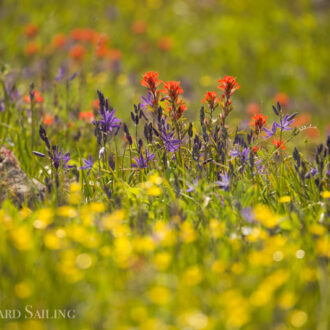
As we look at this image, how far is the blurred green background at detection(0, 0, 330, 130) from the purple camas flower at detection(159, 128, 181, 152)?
5.66 metres

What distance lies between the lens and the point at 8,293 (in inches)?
69.6

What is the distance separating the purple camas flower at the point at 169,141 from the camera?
2.78 m

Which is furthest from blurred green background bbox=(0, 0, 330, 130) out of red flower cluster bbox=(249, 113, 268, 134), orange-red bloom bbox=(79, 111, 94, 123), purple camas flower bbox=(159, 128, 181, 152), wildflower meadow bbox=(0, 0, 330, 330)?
purple camas flower bbox=(159, 128, 181, 152)

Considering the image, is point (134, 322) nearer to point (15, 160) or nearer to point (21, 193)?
point (21, 193)

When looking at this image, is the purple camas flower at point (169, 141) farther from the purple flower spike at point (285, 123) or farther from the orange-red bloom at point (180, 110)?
the purple flower spike at point (285, 123)

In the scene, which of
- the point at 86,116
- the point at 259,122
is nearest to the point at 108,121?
the point at 259,122

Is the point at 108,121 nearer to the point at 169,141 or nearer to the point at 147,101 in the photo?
the point at 147,101

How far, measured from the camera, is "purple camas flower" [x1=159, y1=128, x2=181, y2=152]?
109 inches

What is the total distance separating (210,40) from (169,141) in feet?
29.0

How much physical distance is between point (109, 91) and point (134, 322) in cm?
651

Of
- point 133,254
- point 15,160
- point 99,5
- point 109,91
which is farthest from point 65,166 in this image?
point 99,5

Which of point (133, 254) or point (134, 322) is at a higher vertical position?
point (133, 254)

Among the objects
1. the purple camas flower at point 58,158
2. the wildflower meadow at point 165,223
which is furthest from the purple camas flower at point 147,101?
the purple camas flower at point 58,158

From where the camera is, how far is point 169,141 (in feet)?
9.16
